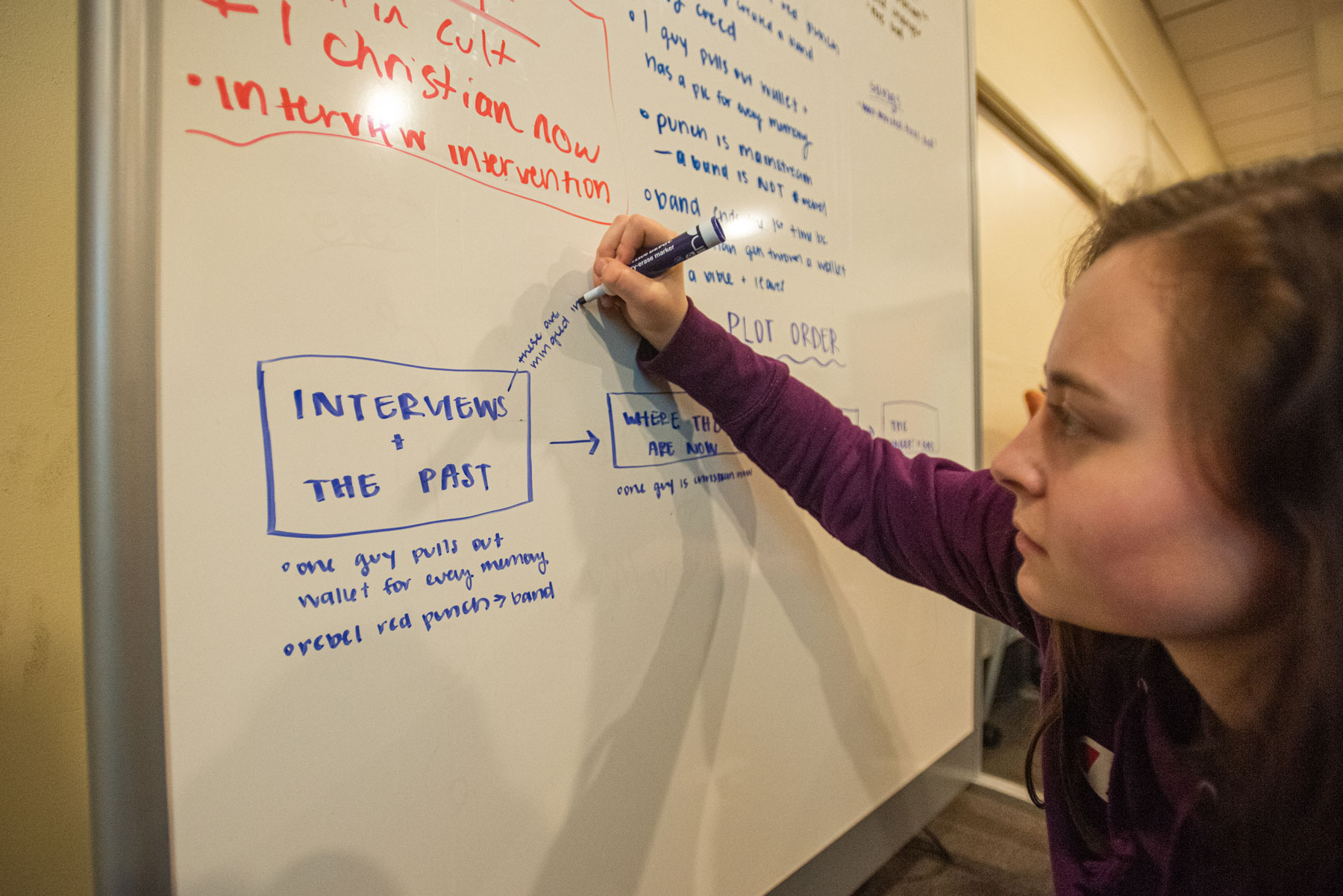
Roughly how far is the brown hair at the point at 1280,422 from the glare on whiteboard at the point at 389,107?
46cm

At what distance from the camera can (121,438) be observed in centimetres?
27

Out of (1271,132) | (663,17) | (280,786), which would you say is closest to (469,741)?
(280,786)

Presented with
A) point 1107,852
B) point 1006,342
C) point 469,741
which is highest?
point 1006,342

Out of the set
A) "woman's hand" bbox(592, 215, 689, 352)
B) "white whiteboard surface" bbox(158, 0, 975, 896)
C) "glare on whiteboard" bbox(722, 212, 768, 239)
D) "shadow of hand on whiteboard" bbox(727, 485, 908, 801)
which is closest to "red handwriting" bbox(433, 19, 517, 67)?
"white whiteboard surface" bbox(158, 0, 975, 896)

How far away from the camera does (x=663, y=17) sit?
504 millimetres

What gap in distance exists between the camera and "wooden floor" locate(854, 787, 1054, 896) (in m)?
0.79

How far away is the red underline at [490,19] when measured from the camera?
386mm

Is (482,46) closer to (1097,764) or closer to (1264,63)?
(1097,764)

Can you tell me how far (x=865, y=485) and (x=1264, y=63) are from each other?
3181 mm

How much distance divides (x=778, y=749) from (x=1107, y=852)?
28cm

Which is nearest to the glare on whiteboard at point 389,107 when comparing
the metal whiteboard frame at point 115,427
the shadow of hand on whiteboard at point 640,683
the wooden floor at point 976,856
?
the metal whiteboard frame at point 115,427

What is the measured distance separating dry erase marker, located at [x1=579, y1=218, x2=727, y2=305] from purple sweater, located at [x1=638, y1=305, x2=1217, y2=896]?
57 mm

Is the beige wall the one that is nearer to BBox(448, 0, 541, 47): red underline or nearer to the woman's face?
BBox(448, 0, 541, 47): red underline

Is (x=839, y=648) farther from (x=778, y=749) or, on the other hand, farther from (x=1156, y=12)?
(x=1156, y=12)
